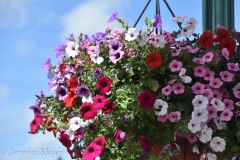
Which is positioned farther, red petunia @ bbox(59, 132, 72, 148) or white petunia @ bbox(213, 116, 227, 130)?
red petunia @ bbox(59, 132, 72, 148)

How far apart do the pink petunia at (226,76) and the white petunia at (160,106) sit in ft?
0.94

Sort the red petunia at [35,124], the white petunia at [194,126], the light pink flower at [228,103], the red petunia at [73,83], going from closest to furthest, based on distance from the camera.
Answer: the white petunia at [194,126] → the light pink flower at [228,103] → the red petunia at [73,83] → the red petunia at [35,124]

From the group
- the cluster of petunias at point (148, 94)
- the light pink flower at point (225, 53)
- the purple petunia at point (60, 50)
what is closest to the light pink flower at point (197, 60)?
the cluster of petunias at point (148, 94)

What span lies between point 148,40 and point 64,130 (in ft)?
1.78

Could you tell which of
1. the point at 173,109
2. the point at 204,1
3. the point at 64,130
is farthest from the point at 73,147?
the point at 204,1

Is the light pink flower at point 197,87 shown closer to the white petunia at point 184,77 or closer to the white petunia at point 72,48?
the white petunia at point 184,77

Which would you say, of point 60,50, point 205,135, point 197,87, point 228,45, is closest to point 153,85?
point 197,87

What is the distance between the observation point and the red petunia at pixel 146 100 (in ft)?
5.82

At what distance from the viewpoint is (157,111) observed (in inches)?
71.6

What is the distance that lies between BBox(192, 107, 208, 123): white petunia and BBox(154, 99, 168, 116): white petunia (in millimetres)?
113

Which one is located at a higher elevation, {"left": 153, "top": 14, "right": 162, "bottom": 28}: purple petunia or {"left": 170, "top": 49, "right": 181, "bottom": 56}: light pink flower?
{"left": 153, "top": 14, "right": 162, "bottom": 28}: purple petunia

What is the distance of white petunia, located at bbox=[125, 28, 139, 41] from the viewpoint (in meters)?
1.86

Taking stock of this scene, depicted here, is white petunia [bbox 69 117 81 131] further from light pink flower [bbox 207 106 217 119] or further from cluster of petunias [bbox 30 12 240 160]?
light pink flower [bbox 207 106 217 119]

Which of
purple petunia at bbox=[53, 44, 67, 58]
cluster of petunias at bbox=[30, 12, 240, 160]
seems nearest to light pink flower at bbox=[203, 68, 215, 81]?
cluster of petunias at bbox=[30, 12, 240, 160]
